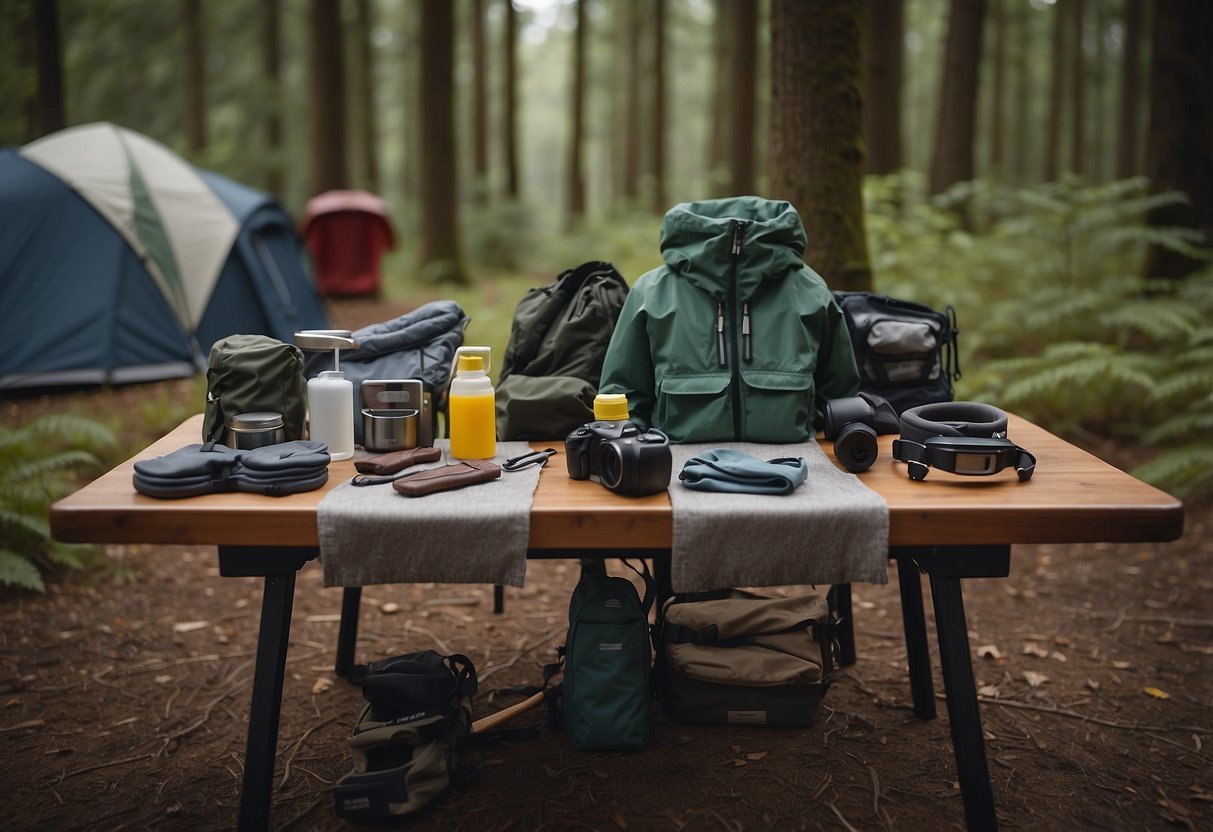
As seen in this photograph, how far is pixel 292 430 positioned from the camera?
2393 millimetres

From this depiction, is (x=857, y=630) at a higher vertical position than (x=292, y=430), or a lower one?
lower

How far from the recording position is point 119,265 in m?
6.95

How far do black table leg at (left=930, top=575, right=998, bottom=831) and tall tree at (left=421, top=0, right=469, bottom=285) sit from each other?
10.4 meters

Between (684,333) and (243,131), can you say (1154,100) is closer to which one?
(684,333)

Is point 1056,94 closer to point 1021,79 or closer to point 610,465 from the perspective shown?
point 1021,79

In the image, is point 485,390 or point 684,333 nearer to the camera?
point 485,390

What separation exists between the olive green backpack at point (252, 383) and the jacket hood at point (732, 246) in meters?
1.16

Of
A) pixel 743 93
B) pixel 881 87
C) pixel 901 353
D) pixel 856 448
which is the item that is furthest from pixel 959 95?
pixel 856 448

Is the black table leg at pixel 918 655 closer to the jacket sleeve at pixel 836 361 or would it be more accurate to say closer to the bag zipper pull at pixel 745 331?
the jacket sleeve at pixel 836 361

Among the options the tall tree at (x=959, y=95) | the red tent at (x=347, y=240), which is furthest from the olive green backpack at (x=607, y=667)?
the red tent at (x=347, y=240)

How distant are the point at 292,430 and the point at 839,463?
1474 mm

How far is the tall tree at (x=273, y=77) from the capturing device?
47.8ft

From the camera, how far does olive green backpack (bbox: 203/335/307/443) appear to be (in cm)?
232

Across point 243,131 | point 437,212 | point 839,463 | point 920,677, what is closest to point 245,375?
point 839,463
